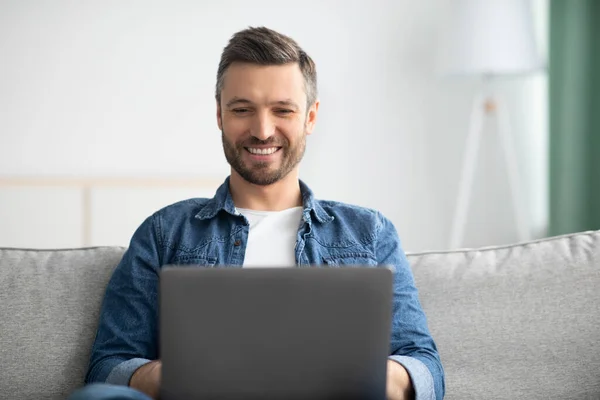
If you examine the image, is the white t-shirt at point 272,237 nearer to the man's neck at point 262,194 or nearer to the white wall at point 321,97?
the man's neck at point 262,194

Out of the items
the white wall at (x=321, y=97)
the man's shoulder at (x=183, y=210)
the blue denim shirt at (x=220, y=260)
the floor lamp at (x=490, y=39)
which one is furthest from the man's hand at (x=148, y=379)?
the floor lamp at (x=490, y=39)

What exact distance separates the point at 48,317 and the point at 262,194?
1.65ft

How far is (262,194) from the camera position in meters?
1.83

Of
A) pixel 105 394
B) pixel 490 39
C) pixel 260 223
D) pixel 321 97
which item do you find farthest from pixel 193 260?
pixel 321 97

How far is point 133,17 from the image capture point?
3912 millimetres

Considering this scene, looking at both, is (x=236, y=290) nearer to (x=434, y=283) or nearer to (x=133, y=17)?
(x=434, y=283)

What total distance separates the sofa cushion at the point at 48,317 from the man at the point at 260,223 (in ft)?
0.32

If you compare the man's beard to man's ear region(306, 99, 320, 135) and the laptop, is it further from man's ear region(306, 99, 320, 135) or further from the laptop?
the laptop

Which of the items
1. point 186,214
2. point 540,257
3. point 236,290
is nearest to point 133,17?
point 186,214

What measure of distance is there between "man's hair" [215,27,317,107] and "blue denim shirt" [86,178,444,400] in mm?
245

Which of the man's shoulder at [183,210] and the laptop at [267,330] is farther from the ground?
the man's shoulder at [183,210]

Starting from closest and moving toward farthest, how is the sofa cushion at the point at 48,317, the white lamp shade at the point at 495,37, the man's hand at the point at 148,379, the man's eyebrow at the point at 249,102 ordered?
the man's hand at the point at 148,379
the sofa cushion at the point at 48,317
the man's eyebrow at the point at 249,102
the white lamp shade at the point at 495,37

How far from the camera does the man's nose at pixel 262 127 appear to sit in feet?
5.78

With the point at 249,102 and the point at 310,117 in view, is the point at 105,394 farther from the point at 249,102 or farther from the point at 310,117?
the point at 310,117
